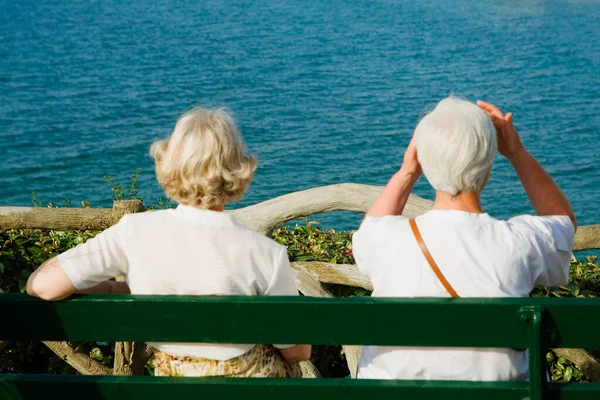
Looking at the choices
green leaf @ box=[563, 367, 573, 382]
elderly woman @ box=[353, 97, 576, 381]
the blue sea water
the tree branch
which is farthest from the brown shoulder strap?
the blue sea water

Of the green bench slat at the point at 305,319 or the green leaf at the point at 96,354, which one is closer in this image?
the green bench slat at the point at 305,319

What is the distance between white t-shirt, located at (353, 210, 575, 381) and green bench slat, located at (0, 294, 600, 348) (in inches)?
7.3

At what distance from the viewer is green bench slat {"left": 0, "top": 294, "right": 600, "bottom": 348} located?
6.20 ft

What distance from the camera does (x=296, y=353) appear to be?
2.22 m

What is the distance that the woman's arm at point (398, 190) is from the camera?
7.50ft

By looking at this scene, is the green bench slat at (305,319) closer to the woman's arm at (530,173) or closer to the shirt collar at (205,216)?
the shirt collar at (205,216)

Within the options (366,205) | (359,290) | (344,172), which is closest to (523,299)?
(366,205)

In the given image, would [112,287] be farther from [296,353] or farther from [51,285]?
[296,353]

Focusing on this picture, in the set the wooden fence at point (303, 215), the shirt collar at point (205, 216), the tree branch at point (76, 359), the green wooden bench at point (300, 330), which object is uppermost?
the shirt collar at point (205, 216)

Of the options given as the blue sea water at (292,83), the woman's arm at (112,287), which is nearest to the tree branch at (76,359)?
the woman's arm at (112,287)

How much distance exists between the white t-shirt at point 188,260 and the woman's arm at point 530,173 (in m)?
0.64

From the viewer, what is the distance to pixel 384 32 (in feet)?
80.1

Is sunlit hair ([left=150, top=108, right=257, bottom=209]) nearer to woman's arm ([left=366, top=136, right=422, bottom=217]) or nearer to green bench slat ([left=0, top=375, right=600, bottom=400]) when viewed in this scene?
woman's arm ([left=366, top=136, right=422, bottom=217])

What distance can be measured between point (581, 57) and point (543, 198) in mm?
20708
